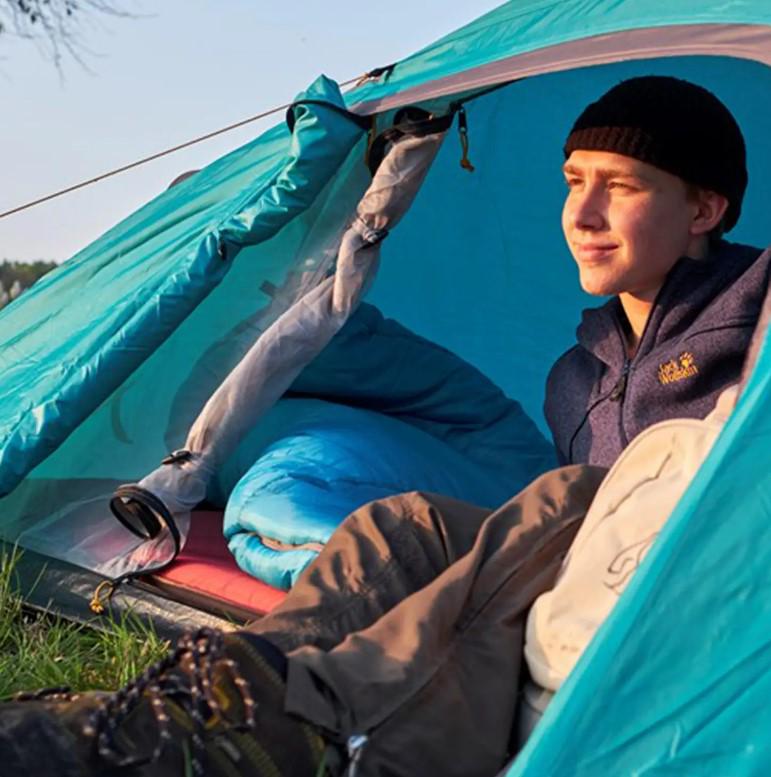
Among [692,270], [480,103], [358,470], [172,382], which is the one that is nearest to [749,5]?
[692,270]

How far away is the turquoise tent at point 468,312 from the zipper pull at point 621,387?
16.8 inches

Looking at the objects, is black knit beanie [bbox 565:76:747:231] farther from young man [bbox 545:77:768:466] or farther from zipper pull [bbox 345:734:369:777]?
zipper pull [bbox 345:734:369:777]

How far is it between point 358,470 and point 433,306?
3.12 ft

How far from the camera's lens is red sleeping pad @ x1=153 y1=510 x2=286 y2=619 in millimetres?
2143

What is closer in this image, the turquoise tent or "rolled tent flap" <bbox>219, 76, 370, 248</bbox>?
the turquoise tent

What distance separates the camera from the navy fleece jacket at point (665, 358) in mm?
1956

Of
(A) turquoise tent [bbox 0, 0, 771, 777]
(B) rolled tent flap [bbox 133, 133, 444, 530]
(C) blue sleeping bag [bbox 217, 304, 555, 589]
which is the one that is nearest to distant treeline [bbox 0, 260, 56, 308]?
(A) turquoise tent [bbox 0, 0, 771, 777]

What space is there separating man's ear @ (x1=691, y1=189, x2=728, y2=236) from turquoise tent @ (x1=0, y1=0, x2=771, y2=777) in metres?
0.22

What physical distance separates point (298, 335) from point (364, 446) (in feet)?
0.74

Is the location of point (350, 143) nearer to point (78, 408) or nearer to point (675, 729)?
point (78, 408)

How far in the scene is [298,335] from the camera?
2393mm

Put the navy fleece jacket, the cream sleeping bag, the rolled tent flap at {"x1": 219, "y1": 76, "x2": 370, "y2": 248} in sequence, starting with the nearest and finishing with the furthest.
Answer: the cream sleeping bag
the navy fleece jacket
the rolled tent flap at {"x1": 219, "y1": 76, "x2": 370, "y2": 248}

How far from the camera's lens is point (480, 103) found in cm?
321

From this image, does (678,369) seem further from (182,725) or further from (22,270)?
(22,270)
